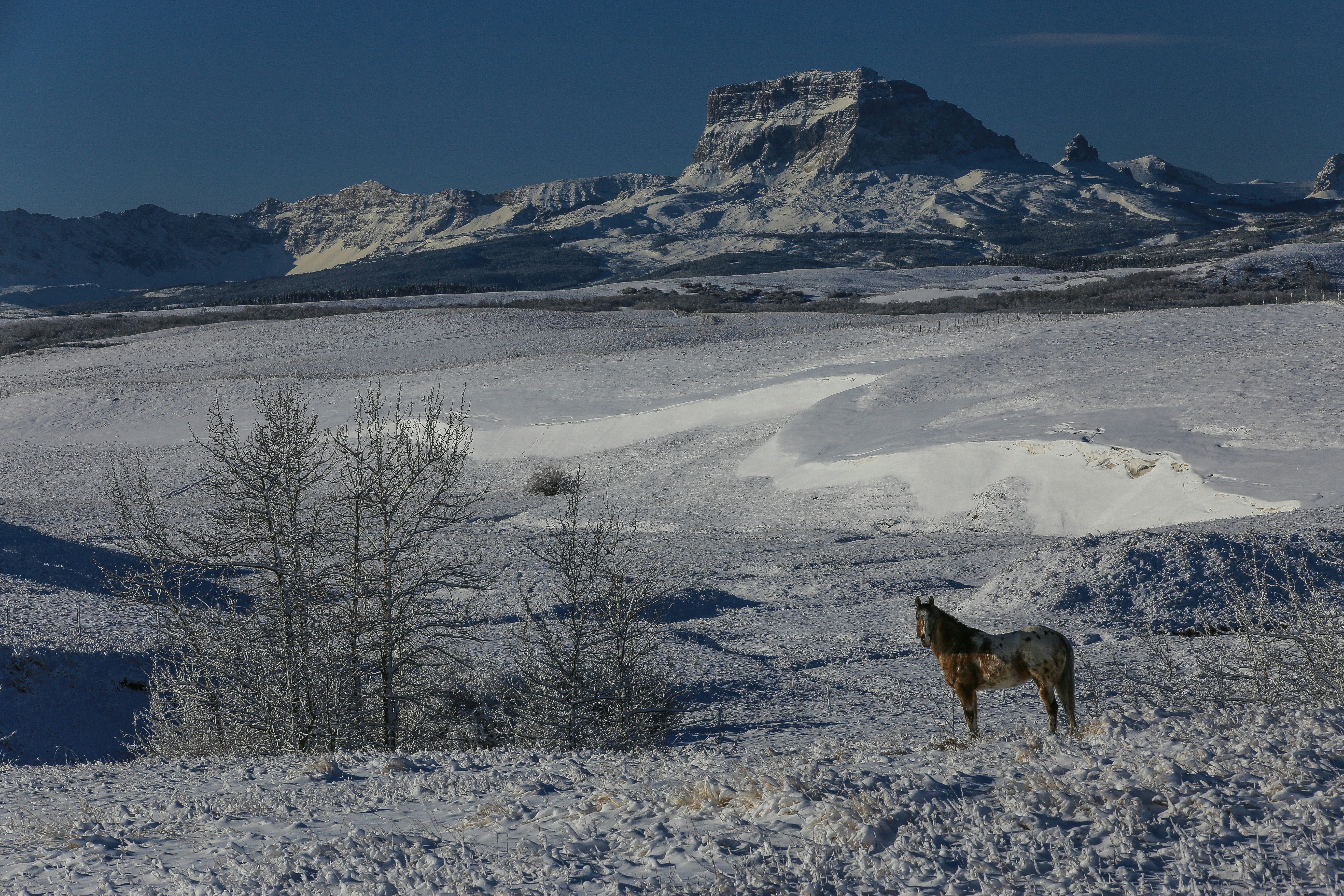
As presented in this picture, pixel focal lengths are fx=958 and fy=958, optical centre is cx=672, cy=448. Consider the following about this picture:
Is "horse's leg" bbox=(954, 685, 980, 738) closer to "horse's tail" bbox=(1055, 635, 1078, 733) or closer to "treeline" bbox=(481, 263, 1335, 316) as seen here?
"horse's tail" bbox=(1055, 635, 1078, 733)

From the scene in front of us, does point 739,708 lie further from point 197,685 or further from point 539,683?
point 197,685

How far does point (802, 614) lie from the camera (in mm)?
23047

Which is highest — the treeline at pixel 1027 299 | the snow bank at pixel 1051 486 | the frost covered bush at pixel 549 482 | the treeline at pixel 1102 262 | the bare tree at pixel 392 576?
the treeline at pixel 1102 262

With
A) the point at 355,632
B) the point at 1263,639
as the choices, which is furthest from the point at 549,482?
the point at 1263,639

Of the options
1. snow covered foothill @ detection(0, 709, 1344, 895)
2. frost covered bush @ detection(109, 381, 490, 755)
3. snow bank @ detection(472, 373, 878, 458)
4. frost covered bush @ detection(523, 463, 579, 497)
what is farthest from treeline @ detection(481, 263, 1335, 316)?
snow covered foothill @ detection(0, 709, 1344, 895)

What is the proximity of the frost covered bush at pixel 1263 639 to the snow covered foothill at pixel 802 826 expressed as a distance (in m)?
2.27

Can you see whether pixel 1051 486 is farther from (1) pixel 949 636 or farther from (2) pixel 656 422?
(1) pixel 949 636

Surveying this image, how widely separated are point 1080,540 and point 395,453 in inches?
639

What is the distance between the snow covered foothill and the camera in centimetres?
544

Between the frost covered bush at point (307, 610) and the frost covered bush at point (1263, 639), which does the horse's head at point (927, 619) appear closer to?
the frost covered bush at point (1263, 639)

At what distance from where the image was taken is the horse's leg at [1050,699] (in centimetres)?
795

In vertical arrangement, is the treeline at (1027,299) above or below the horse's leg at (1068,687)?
above

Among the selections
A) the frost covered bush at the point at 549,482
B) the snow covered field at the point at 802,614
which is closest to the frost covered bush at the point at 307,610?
the snow covered field at the point at 802,614

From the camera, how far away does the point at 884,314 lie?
9419 cm
